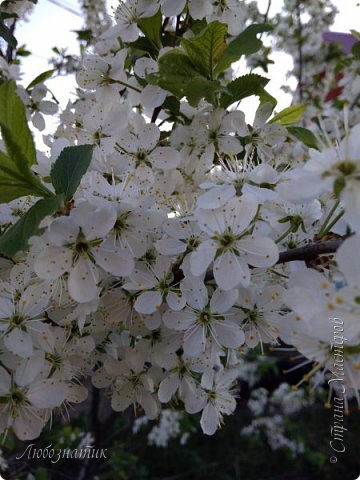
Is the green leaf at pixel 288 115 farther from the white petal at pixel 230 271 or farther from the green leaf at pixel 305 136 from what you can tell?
the white petal at pixel 230 271

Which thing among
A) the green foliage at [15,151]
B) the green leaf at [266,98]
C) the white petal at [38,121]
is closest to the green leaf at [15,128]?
the green foliage at [15,151]

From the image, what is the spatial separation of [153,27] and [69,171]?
52cm

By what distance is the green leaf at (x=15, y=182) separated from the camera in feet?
2.35

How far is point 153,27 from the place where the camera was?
42.5 inches

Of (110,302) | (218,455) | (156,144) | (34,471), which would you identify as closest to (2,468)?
(34,471)

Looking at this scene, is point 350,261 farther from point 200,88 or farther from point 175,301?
point 200,88

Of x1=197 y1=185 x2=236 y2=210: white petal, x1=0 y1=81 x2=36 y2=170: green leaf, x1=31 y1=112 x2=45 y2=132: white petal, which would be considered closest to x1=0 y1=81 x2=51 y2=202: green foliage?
x1=0 y1=81 x2=36 y2=170: green leaf

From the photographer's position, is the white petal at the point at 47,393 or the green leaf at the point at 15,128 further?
the white petal at the point at 47,393

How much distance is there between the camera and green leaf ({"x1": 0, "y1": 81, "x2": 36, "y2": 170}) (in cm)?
67

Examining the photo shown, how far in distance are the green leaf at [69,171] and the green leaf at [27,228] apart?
0.04 meters

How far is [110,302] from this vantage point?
32.0 inches

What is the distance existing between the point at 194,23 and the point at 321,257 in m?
0.66

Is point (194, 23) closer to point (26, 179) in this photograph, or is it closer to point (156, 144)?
point (156, 144)

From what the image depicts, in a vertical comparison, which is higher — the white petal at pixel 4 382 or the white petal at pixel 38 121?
the white petal at pixel 38 121
